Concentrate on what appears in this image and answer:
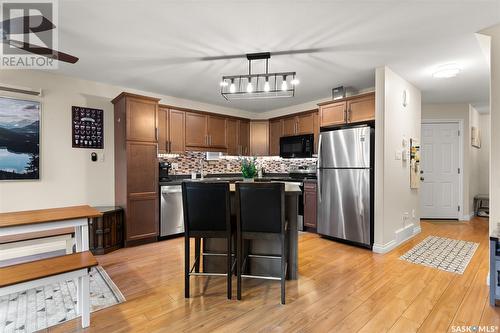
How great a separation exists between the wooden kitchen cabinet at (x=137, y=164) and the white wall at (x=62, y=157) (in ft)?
0.59

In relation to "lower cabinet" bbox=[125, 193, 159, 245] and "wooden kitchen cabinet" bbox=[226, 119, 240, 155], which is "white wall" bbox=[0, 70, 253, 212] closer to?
"lower cabinet" bbox=[125, 193, 159, 245]

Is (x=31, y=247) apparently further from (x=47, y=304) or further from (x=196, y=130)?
(x=196, y=130)

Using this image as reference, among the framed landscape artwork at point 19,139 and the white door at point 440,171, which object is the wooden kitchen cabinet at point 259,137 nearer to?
the white door at point 440,171

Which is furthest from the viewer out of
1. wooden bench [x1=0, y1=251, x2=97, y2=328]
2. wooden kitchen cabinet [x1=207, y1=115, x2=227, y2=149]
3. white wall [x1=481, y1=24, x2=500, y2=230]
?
wooden kitchen cabinet [x1=207, y1=115, x2=227, y2=149]

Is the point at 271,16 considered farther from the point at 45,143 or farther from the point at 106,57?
the point at 45,143

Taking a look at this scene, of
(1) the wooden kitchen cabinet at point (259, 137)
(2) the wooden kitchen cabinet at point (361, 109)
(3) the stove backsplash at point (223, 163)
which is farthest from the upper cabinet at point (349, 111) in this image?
(1) the wooden kitchen cabinet at point (259, 137)

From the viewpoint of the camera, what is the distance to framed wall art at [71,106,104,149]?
3.69m

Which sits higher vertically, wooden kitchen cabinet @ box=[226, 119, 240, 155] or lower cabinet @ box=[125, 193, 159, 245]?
wooden kitchen cabinet @ box=[226, 119, 240, 155]

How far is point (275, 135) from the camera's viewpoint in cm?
562

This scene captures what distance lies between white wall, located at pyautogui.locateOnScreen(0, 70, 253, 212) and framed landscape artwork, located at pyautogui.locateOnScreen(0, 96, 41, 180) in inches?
3.1

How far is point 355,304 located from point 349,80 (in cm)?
317

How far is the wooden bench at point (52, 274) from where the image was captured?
1.57m

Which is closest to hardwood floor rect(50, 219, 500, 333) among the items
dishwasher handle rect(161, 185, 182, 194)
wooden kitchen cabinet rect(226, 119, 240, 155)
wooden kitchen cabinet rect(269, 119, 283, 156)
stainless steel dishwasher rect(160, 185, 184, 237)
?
stainless steel dishwasher rect(160, 185, 184, 237)

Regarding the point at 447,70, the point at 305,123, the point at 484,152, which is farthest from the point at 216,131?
the point at 484,152
